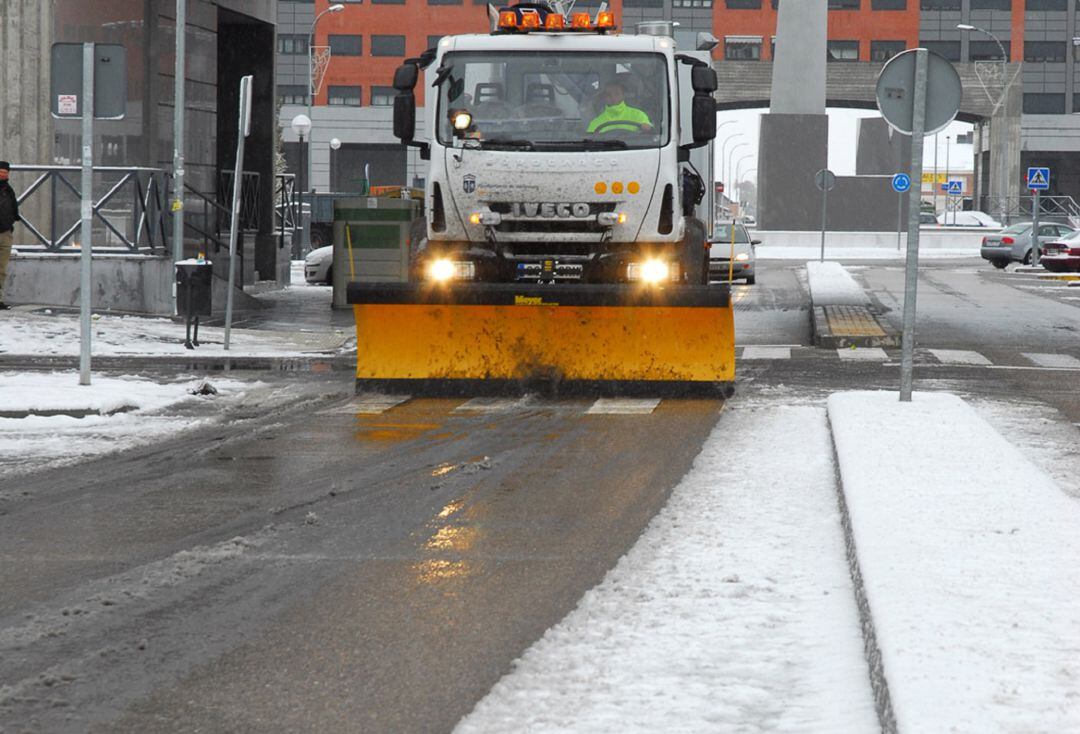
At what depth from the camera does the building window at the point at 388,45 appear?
93188mm

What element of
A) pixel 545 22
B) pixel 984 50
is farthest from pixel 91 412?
pixel 984 50

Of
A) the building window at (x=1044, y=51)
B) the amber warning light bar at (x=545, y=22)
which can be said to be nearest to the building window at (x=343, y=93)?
the building window at (x=1044, y=51)

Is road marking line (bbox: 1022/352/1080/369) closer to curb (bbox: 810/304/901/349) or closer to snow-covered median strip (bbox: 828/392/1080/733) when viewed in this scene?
curb (bbox: 810/304/901/349)

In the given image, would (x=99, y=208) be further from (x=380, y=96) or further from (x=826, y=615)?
(x=380, y=96)

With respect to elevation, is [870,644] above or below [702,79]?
below

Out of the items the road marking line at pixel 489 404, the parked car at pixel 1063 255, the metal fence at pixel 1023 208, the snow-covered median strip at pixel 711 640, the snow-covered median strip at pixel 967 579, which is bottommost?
the road marking line at pixel 489 404

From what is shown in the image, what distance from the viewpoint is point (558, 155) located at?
1345 centimetres

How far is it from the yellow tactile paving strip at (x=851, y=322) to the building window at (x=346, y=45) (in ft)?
234

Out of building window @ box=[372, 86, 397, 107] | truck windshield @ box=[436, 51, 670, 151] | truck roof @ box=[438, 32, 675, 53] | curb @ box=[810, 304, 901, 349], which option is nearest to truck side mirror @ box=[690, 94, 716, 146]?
truck windshield @ box=[436, 51, 670, 151]

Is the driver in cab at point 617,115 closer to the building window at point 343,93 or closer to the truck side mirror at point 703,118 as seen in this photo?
the truck side mirror at point 703,118

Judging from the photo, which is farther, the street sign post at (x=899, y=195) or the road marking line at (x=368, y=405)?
the street sign post at (x=899, y=195)

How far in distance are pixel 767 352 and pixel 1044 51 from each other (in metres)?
81.7

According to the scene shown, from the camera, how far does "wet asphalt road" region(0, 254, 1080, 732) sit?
15.8 feet

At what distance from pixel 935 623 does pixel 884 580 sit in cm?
68
